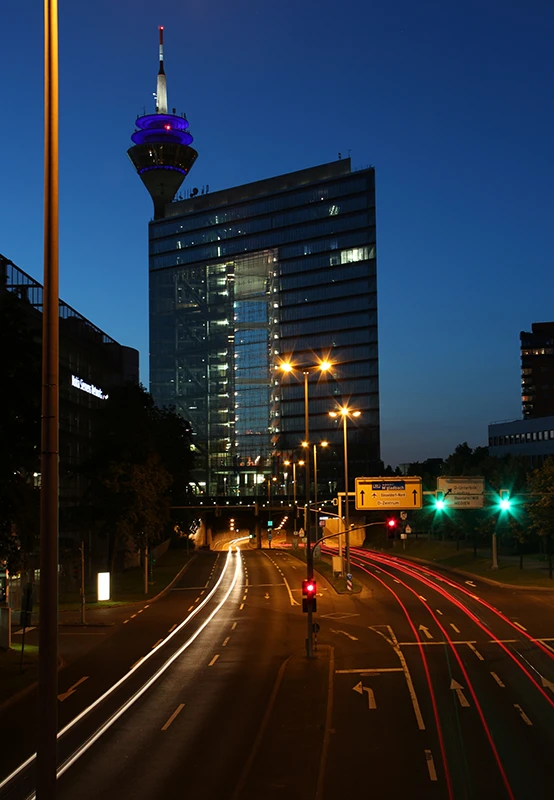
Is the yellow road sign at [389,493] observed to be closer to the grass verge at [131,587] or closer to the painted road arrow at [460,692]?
the grass verge at [131,587]

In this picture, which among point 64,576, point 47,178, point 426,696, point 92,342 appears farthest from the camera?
point 92,342

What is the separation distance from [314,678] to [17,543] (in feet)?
42.8

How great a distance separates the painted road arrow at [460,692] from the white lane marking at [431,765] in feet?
18.7

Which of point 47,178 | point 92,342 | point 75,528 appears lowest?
point 75,528

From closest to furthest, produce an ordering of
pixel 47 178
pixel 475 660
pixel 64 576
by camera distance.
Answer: pixel 47 178, pixel 475 660, pixel 64 576

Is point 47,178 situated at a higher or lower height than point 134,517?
higher

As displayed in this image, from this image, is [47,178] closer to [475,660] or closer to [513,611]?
[475,660]

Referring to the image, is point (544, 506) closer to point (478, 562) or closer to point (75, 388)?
point (478, 562)

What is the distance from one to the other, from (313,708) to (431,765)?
22.8ft

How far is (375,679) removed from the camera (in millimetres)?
31828

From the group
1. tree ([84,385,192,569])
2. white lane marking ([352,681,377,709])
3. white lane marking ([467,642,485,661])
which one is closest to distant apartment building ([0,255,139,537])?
tree ([84,385,192,569])

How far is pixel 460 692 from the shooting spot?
28.9m

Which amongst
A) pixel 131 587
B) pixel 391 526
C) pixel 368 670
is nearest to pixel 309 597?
pixel 368 670

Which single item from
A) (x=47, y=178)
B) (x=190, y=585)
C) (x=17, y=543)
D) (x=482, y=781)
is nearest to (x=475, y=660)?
(x=482, y=781)
